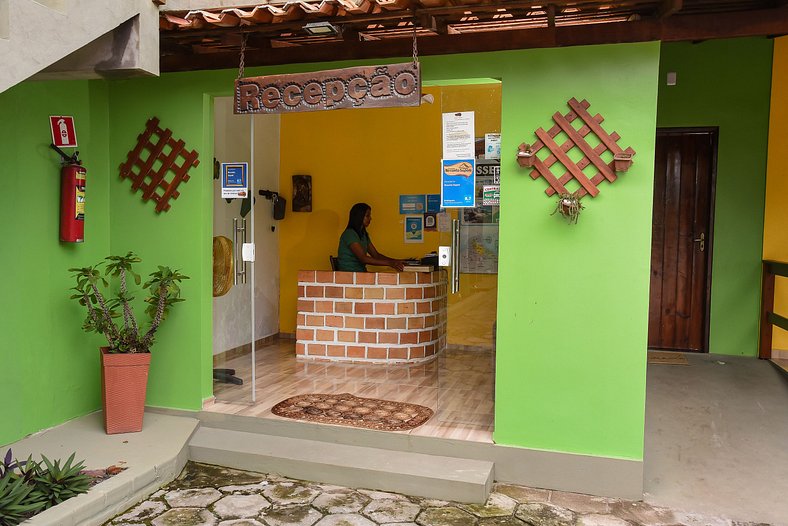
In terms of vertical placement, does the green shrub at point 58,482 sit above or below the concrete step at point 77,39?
below

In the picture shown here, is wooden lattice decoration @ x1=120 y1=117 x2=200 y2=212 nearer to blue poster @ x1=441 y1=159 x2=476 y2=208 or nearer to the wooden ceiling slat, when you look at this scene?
the wooden ceiling slat

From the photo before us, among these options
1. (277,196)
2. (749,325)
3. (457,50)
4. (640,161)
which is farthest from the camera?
(277,196)

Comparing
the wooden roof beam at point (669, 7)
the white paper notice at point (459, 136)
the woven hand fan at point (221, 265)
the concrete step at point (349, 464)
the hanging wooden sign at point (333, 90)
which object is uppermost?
the wooden roof beam at point (669, 7)

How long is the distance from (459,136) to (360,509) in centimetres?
214

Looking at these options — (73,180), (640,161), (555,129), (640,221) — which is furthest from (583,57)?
(73,180)

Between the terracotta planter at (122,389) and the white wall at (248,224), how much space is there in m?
1.54

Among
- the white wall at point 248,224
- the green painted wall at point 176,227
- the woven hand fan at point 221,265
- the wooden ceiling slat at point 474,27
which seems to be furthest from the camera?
the white wall at point 248,224

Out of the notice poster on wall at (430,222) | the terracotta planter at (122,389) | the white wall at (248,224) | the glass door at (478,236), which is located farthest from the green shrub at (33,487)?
the notice poster on wall at (430,222)

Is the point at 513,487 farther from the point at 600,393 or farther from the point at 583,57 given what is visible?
the point at 583,57

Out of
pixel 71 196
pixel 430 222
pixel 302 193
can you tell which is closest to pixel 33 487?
pixel 71 196

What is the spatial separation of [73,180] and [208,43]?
1.24 m

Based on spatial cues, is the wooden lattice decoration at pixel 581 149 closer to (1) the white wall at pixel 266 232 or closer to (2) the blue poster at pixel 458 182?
(2) the blue poster at pixel 458 182

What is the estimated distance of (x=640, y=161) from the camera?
11.1 feet

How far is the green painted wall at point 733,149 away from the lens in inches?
242
